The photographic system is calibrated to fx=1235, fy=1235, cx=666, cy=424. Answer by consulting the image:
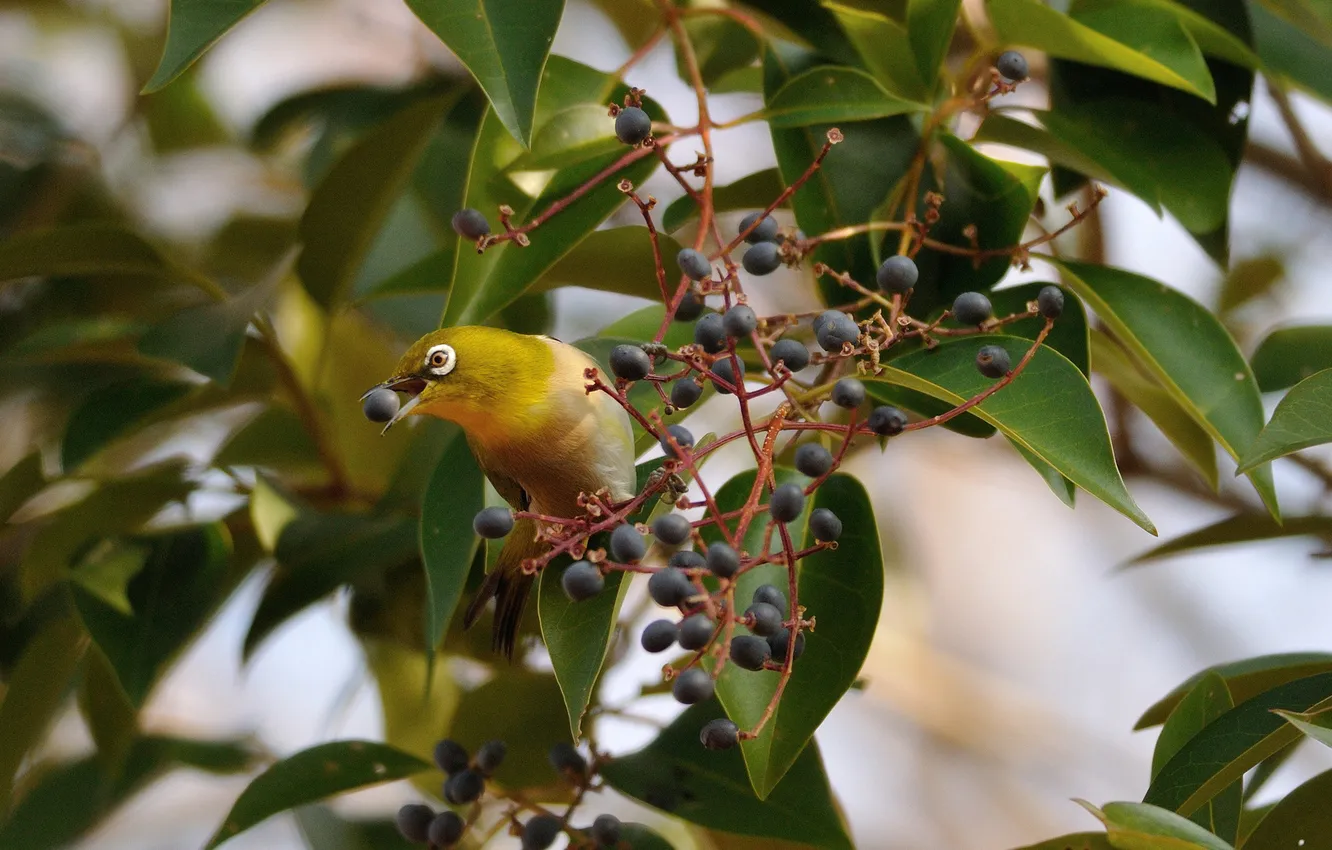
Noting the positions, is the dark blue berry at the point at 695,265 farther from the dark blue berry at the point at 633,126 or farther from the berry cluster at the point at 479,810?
the berry cluster at the point at 479,810

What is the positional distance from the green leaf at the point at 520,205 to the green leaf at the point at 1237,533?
700 millimetres

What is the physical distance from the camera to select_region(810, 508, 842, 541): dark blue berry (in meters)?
0.82

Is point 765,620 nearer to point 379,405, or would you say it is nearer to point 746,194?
point 379,405

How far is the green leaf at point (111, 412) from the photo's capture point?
123 cm

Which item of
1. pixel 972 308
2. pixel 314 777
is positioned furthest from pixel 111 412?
pixel 972 308

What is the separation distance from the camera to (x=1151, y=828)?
69 cm

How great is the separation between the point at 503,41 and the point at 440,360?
0.23 meters

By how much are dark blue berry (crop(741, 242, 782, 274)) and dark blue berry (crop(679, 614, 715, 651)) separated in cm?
28

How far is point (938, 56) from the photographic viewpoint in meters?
1.00

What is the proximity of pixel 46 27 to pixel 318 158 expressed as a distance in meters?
1.39

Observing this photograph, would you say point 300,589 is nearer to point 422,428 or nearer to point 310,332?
point 422,428

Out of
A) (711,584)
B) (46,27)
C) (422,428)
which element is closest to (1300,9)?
(711,584)

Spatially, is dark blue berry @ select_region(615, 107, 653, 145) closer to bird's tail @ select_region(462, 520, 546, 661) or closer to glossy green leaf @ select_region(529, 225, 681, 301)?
glossy green leaf @ select_region(529, 225, 681, 301)

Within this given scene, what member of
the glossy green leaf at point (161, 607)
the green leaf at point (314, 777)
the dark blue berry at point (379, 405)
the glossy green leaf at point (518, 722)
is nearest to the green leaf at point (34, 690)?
the glossy green leaf at point (161, 607)
